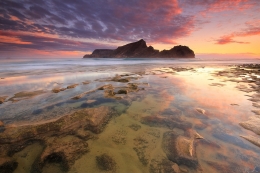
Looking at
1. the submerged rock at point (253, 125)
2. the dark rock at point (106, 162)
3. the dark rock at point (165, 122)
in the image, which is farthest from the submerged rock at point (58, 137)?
the submerged rock at point (253, 125)

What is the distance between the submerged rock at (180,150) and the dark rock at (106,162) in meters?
1.26

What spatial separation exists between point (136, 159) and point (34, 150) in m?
2.46

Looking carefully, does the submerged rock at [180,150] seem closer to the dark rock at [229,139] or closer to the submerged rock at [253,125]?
the dark rock at [229,139]

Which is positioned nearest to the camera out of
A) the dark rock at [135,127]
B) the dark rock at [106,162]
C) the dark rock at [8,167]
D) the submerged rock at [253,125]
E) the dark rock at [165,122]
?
the dark rock at [8,167]

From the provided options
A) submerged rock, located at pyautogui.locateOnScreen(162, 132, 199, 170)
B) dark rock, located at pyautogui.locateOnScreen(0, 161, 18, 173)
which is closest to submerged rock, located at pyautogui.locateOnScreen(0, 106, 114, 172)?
dark rock, located at pyautogui.locateOnScreen(0, 161, 18, 173)

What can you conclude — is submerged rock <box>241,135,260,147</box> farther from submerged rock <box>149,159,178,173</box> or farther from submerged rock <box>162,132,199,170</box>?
submerged rock <box>149,159,178,173</box>

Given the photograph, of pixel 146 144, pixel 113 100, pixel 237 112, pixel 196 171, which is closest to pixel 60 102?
pixel 113 100

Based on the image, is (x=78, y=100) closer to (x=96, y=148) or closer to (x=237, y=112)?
(x=96, y=148)

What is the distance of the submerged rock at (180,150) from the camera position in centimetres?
282

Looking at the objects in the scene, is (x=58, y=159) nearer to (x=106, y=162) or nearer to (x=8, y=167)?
(x=8, y=167)

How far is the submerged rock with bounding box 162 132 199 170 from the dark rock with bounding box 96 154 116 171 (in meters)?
1.26

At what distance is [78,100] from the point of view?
21.3 feet

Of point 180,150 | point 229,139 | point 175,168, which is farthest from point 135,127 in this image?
point 229,139

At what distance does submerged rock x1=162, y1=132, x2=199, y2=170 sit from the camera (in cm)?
282
